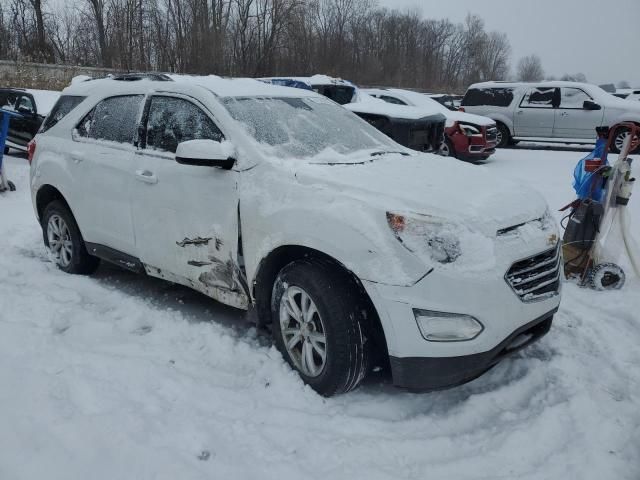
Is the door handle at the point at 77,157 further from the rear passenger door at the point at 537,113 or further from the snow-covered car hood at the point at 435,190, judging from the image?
the rear passenger door at the point at 537,113

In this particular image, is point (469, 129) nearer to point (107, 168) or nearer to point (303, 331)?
point (107, 168)

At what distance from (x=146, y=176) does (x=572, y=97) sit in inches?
512

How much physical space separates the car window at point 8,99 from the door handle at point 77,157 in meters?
8.69

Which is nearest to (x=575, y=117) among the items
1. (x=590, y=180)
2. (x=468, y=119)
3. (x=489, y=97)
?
(x=489, y=97)

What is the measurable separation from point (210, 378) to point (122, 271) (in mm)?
2364

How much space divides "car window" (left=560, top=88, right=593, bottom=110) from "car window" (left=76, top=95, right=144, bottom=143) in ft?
40.9

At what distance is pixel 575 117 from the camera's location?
1354 cm

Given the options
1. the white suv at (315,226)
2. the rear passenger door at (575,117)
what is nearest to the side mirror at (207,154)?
the white suv at (315,226)

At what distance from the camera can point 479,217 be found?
107 inches

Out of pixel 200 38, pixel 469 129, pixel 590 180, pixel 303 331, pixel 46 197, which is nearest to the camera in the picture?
pixel 303 331

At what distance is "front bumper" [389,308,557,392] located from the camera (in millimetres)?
2611

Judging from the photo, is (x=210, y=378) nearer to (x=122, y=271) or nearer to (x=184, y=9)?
(x=122, y=271)

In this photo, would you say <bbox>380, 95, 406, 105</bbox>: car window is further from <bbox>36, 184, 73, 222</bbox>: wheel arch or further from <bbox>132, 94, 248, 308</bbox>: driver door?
<bbox>132, 94, 248, 308</bbox>: driver door

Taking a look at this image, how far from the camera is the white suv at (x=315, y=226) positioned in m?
2.60
